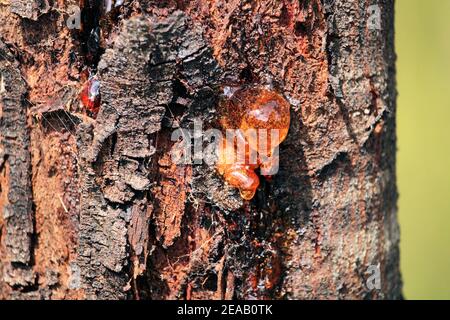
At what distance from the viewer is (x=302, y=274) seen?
1208mm

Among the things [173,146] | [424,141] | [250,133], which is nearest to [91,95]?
[173,146]

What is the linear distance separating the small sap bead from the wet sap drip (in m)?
0.25

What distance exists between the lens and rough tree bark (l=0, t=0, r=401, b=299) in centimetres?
104

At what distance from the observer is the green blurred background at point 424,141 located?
360 centimetres

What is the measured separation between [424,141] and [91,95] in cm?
317

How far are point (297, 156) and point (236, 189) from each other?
0.49 feet

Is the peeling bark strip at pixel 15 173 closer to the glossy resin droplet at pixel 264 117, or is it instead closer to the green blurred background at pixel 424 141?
the glossy resin droplet at pixel 264 117

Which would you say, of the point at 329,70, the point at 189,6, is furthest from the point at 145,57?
the point at 329,70

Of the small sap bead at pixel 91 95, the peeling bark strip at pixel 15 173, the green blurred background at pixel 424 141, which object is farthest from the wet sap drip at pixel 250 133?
the green blurred background at pixel 424 141

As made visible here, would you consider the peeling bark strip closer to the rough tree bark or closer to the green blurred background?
the rough tree bark

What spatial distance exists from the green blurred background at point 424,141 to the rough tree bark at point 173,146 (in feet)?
8.46

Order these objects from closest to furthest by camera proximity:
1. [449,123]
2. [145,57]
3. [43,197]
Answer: [145,57] < [43,197] < [449,123]

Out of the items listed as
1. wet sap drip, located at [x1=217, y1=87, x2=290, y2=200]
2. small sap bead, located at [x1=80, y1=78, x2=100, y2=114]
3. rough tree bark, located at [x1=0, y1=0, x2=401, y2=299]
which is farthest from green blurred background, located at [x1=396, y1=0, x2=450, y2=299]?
small sap bead, located at [x1=80, y1=78, x2=100, y2=114]

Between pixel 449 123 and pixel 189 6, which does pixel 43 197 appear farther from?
pixel 449 123
